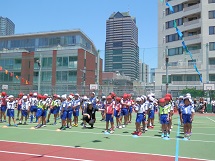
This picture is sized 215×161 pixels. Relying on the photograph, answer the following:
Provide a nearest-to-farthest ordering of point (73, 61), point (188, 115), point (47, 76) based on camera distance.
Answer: point (188, 115)
point (73, 61)
point (47, 76)

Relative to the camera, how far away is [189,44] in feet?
169

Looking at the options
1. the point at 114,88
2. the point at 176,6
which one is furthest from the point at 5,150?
the point at 176,6

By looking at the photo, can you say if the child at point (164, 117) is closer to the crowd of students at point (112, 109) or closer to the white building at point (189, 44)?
the crowd of students at point (112, 109)

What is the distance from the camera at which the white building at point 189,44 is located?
47594 millimetres

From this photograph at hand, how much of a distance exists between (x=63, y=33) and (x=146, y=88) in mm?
29842

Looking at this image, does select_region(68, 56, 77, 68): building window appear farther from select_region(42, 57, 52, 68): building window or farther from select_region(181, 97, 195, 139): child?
select_region(181, 97, 195, 139): child

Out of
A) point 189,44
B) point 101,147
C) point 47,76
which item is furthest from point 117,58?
point 101,147

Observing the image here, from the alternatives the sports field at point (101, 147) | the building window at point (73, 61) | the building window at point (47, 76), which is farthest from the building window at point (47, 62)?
the sports field at point (101, 147)

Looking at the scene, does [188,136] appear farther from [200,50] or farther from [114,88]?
[200,50]

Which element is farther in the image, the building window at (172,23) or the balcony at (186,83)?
the building window at (172,23)

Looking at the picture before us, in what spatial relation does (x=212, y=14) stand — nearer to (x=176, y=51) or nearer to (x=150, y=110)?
(x=176, y=51)

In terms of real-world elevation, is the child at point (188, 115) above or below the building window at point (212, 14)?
below

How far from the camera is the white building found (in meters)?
47.6

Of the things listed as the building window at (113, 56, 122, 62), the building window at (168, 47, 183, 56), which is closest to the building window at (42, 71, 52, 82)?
the building window at (113, 56, 122, 62)
